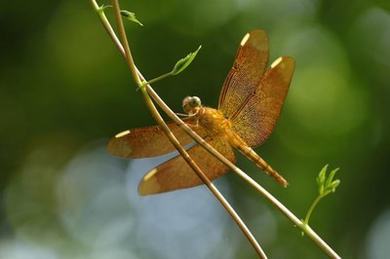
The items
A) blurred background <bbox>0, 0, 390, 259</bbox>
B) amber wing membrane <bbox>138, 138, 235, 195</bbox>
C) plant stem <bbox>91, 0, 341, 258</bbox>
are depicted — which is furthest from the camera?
blurred background <bbox>0, 0, 390, 259</bbox>

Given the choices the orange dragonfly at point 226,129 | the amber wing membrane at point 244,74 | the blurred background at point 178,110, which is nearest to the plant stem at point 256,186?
the orange dragonfly at point 226,129

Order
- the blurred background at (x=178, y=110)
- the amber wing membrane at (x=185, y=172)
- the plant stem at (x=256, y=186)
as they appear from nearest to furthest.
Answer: the plant stem at (x=256, y=186)
the amber wing membrane at (x=185, y=172)
the blurred background at (x=178, y=110)

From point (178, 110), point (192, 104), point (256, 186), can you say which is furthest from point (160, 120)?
point (178, 110)

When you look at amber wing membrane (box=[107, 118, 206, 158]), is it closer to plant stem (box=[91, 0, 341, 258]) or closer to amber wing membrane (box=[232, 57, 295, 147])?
amber wing membrane (box=[232, 57, 295, 147])

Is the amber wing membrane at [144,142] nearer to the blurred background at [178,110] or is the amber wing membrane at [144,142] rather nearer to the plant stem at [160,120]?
the plant stem at [160,120]

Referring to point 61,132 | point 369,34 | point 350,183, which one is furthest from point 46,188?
point 369,34

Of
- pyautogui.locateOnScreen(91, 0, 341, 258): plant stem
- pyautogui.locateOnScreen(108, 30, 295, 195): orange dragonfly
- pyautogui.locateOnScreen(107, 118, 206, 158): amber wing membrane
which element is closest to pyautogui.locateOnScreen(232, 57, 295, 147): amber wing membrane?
pyautogui.locateOnScreen(108, 30, 295, 195): orange dragonfly

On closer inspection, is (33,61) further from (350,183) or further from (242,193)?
(350,183)
